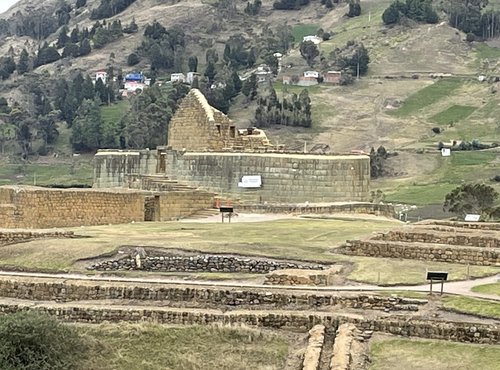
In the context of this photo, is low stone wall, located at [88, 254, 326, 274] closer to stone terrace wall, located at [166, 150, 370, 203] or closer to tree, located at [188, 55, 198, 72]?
stone terrace wall, located at [166, 150, 370, 203]

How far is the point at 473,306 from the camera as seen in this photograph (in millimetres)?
15367

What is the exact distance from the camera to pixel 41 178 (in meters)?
77.2

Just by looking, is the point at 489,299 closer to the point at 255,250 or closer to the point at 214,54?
the point at 255,250

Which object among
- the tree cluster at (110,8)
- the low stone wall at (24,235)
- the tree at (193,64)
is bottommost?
the low stone wall at (24,235)

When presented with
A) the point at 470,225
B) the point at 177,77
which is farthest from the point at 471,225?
the point at 177,77

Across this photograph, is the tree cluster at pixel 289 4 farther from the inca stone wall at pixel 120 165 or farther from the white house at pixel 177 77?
the inca stone wall at pixel 120 165

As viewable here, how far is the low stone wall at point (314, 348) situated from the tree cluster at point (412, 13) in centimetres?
11475

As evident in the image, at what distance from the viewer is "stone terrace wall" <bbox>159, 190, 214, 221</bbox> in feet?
101

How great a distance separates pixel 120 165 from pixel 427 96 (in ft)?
231

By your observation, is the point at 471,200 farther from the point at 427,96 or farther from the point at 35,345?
the point at 427,96

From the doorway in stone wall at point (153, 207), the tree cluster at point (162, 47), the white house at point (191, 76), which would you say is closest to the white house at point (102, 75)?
the tree cluster at point (162, 47)

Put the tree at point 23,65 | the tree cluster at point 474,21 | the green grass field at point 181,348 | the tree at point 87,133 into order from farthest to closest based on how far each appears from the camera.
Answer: the tree at point 23,65, the tree cluster at point 474,21, the tree at point 87,133, the green grass field at point 181,348

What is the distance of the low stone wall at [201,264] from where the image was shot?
1948cm

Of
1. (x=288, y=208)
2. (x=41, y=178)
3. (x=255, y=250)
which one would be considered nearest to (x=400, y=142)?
(x=41, y=178)
